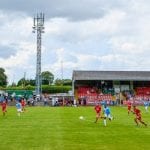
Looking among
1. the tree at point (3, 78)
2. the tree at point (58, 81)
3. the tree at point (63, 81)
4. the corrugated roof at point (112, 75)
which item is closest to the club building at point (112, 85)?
the corrugated roof at point (112, 75)

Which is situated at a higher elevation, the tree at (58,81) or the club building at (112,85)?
the tree at (58,81)

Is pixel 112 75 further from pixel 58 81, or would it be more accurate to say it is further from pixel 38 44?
pixel 58 81

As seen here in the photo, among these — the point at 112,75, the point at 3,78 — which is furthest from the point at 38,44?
the point at 3,78

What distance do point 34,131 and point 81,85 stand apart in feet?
247

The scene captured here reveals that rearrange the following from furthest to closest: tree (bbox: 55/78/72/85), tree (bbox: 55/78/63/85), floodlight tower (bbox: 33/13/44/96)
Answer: tree (bbox: 55/78/63/85) < tree (bbox: 55/78/72/85) < floodlight tower (bbox: 33/13/44/96)

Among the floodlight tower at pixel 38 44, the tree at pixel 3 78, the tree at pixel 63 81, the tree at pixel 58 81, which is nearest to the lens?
the floodlight tower at pixel 38 44

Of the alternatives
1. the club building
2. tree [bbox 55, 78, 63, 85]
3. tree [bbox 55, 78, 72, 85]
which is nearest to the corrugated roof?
the club building

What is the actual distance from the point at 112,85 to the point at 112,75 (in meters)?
2.42

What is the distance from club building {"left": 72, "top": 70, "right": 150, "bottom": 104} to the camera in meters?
99.6

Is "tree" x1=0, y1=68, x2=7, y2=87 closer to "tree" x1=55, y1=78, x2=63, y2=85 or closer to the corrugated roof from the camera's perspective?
"tree" x1=55, y1=78, x2=63, y2=85

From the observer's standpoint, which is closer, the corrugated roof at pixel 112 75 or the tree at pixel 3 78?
the corrugated roof at pixel 112 75

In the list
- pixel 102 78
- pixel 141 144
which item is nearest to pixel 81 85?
pixel 102 78

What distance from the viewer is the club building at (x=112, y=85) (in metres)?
99.6

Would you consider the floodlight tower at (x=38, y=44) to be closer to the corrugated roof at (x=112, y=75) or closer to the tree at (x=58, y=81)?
the corrugated roof at (x=112, y=75)
